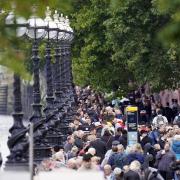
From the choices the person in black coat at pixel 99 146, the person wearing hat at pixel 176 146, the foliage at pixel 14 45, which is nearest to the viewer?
the foliage at pixel 14 45

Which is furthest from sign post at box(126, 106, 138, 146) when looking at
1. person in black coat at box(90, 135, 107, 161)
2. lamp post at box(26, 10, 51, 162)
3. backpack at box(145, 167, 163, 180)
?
backpack at box(145, 167, 163, 180)

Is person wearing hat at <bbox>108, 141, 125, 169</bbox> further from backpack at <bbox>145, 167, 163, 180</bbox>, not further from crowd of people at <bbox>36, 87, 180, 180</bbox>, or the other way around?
backpack at <bbox>145, 167, 163, 180</bbox>

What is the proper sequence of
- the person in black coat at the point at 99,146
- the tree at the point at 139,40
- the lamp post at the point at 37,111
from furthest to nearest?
the tree at the point at 139,40 < the person in black coat at the point at 99,146 < the lamp post at the point at 37,111

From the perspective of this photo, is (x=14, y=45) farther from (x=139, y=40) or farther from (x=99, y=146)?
(x=139, y=40)

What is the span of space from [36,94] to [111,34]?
21.4 metres

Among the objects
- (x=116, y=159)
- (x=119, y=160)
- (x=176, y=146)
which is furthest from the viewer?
(x=176, y=146)

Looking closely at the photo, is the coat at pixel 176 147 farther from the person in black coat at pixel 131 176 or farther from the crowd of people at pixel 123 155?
the person in black coat at pixel 131 176

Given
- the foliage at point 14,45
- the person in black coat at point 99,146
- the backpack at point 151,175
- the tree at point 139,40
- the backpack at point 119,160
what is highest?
the tree at point 139,40

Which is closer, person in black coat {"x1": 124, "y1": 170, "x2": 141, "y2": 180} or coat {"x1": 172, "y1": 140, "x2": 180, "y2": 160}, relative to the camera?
person in black coat {"x1": 124, "y1": 170, "x2": 141, "y2": 180}

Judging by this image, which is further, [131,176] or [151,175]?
[151,175]

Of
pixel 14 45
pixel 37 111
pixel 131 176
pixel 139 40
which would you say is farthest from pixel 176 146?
pixel 139 40

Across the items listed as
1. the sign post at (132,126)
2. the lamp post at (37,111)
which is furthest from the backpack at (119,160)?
the sign post at (132,126)

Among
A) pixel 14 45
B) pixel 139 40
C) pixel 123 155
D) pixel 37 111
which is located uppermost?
pixel 139 40

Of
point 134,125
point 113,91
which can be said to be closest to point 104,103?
point 113,91
